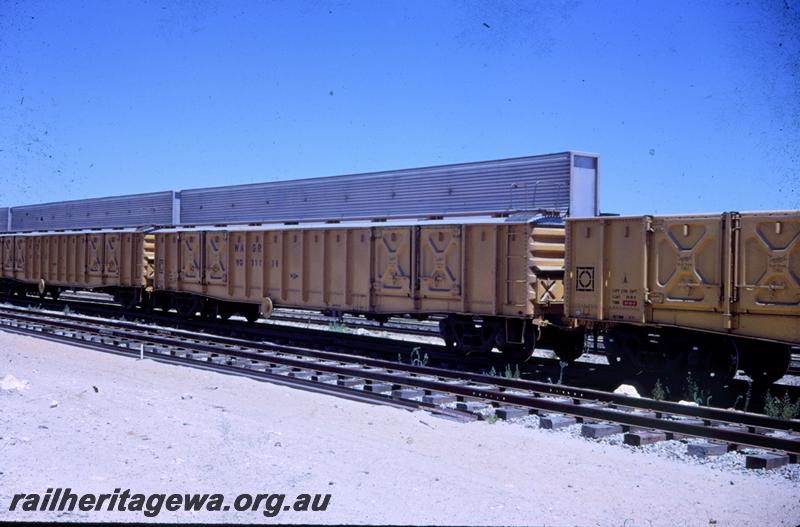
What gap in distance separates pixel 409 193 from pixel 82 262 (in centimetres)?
1404

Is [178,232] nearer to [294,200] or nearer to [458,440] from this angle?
[294,200]

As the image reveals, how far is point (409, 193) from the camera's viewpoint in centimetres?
2173

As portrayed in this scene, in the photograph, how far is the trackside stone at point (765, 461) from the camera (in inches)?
284

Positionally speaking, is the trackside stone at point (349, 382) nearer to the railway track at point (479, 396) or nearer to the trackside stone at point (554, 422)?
the railway track at point (479, 396)

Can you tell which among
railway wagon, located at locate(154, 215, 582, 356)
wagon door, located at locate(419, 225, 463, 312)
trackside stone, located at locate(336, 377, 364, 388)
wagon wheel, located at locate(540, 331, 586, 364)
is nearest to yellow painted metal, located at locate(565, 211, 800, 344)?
railway wagon, located at locate(154, 215, 582, 356)

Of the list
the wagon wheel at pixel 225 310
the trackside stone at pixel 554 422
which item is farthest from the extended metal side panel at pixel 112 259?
the trackside stone at pixel 554 422

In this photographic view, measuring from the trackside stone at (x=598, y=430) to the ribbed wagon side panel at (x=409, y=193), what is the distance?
705cm

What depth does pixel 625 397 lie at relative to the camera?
10250mm

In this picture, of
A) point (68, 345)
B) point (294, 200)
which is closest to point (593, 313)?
point (68, 345)

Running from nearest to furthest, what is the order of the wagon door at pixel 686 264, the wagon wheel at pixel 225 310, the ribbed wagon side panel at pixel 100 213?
the wagon door at pixel 686 264 < the wagon wheel at pixel 225 310 < the ribbed wagon side panel at pixel 100 213

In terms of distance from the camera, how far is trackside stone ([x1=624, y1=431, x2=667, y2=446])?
811cm

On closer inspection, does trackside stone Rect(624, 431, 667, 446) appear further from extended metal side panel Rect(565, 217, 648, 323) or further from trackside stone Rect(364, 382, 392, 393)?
trackside stone Rect(364, 382, 392, 393)

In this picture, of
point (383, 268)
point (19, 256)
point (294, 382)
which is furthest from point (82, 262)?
point (294, 382)

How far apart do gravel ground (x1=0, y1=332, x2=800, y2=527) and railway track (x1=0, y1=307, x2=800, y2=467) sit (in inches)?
13.8
